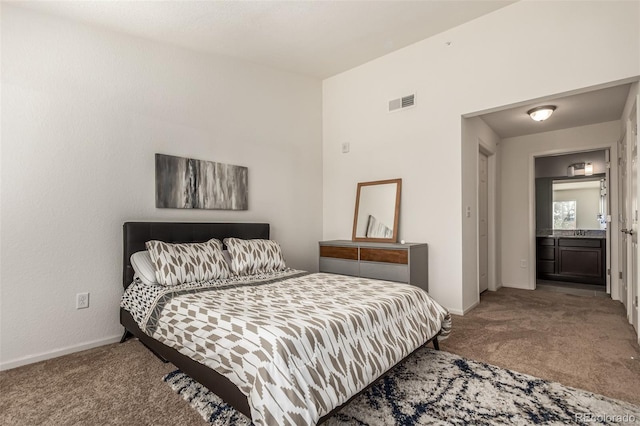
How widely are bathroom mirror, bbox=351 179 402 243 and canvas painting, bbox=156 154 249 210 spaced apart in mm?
1462

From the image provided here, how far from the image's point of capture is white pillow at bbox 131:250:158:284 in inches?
104

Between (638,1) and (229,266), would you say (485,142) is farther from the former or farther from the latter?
(229,266)

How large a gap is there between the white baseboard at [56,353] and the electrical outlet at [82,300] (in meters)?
0.32

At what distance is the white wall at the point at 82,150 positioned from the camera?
98.0 inches

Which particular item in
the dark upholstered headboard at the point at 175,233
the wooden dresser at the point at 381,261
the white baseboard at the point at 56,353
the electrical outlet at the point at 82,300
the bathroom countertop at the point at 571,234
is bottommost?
the white baseboard at the point at 56,353

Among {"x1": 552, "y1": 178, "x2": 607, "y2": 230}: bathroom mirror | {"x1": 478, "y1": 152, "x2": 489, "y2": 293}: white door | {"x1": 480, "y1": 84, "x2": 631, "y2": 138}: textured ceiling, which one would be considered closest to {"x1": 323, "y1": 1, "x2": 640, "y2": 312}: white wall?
{"x1": 480, "y1": 84, "x2": 631, "y2": 138}: textured ceiling

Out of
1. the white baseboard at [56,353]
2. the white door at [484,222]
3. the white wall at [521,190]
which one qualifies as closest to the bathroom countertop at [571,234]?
the white wall at [521,190]

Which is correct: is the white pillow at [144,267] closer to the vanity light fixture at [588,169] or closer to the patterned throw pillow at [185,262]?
the patterned throw pillow at [185,262]

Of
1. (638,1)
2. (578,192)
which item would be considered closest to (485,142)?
(638,1)

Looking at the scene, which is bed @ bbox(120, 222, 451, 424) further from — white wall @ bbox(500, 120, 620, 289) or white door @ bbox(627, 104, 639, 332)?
white wall @ bbox(500, 120, 620, 289)

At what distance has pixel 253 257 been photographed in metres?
3.16

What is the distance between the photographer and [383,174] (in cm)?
420

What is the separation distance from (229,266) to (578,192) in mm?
6346

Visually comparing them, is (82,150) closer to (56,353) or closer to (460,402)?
(56,353)
